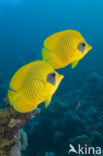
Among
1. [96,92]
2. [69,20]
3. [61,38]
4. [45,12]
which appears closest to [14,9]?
[45,12]

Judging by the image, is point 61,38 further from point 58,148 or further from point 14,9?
point 14,9

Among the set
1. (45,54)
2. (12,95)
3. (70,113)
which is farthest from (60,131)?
(12,95)

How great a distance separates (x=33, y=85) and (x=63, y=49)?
52 cm

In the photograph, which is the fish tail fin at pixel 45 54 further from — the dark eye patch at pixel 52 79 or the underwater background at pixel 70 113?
the underwater background at pixel 70 113

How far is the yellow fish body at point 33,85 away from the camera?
1238 mm

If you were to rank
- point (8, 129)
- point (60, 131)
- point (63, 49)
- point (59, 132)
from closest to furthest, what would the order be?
point (63, 49) → point (8, 129) → point (59, 132) → point (60, 131)

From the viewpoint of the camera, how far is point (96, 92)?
1199 centimetres

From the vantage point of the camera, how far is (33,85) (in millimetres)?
1244

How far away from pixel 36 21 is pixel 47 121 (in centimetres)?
10077

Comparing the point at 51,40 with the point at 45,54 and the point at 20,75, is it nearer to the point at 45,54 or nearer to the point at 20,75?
the point at 45,54

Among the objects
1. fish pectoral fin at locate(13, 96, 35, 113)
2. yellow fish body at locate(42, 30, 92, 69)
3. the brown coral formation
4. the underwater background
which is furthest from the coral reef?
fish pectoral fin at locate(13, 96, 35, 113)

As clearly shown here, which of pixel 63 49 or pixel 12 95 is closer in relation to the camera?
pixel 12 95

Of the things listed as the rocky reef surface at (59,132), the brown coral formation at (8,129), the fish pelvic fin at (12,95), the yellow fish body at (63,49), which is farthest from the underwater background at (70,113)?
the fish pelvic fin at (12,95)

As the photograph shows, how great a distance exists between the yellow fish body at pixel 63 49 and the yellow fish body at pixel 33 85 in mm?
279
